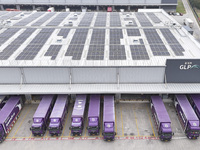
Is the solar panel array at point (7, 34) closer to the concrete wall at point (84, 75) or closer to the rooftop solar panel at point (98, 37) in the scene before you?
the concrete wall at point (84, 75)

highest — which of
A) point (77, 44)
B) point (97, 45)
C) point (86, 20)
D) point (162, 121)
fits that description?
point (86, 20)

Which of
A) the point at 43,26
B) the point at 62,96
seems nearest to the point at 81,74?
the point at 62,96

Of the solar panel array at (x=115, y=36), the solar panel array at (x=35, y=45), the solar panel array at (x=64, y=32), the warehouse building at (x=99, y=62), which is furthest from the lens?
the solar panel array at (x=64, y=32)

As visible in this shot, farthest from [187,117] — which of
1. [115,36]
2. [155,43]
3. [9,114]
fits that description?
[9,114]

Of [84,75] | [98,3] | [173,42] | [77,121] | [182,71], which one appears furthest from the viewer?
[98,3]

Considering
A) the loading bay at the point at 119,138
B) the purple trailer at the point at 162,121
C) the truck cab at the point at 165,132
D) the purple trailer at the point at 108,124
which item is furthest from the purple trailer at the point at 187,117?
the purple trailer at the point at 108,124

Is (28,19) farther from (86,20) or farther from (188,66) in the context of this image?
(188,66)

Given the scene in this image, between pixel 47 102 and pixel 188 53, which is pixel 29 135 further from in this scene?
pixel 188 53
